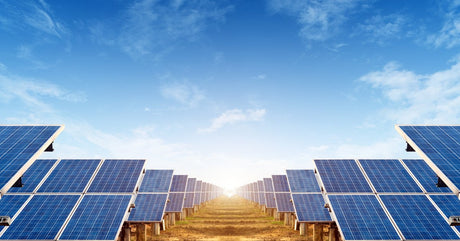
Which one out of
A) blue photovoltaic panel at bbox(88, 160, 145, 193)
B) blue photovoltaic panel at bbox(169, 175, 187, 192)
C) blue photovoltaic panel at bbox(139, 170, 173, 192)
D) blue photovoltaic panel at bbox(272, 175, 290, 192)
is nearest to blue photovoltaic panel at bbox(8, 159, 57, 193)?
blue photovoltaic panel at bbox(88, 160, 145, 193)

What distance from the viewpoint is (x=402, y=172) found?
24.9m

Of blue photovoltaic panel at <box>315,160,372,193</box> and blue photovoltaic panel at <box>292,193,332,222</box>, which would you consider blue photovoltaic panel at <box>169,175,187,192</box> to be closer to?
blue photovoltaic panel at <box>292,193,332,222</box>

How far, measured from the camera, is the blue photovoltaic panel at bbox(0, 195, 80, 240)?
1784cm

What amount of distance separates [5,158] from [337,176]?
78.4ft

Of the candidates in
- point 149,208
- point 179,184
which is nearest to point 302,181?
point 149,208

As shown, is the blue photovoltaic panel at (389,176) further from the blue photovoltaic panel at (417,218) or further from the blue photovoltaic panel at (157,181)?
the blue photovoltaic panel at (157,181)

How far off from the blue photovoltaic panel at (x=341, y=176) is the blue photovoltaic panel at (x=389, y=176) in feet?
2.83

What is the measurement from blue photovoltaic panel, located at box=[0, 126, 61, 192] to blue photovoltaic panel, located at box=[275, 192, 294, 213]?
33.2 m

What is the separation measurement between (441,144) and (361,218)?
7077 millimetres

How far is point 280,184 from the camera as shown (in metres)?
49.2

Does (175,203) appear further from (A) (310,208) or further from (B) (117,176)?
(A) (310,208)

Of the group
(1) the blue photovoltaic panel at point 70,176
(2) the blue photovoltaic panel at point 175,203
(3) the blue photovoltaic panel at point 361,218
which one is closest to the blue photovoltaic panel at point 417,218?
(3) the blue photovoltaic panel at point 361,218

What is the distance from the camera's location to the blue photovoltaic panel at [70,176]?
74.3ft

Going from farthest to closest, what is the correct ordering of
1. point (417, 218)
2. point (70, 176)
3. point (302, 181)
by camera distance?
point (302, 181) < point (70, 176) < point (417, 218)
